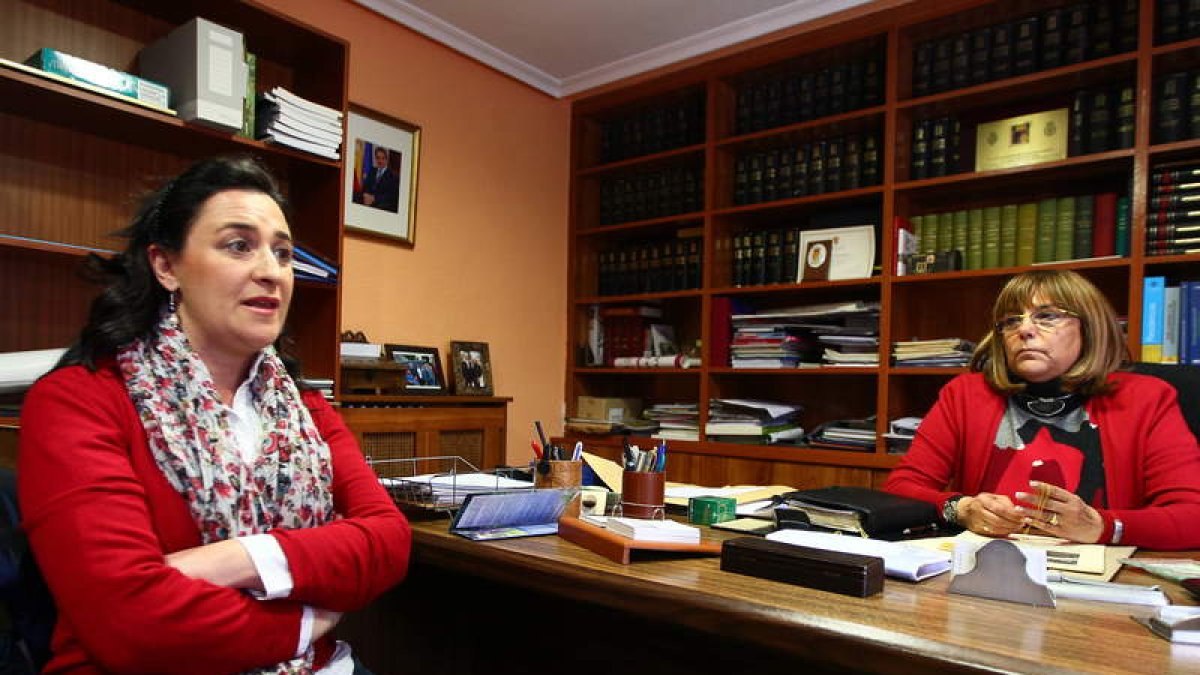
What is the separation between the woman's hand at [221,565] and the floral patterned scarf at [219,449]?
0.27 feet

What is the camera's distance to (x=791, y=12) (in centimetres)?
327

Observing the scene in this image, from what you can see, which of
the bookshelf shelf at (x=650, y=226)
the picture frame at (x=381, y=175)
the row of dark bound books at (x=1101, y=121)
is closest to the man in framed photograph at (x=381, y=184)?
the picture frame at (x=381, y=175)

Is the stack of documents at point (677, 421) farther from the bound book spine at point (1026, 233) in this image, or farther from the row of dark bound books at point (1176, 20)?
the row of dark bound books at point (1176, 20)

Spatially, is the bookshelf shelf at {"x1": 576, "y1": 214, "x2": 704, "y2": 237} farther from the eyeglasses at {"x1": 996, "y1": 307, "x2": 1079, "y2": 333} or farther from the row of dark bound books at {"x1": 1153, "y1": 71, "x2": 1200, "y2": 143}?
the eyeglasses at {"x1": 996, "y1": 307, "x2": 1079, "y2": 333}

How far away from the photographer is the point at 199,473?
1019 millimetres

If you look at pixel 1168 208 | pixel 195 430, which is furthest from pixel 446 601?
pixel 1168 208

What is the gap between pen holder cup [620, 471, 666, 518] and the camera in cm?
129

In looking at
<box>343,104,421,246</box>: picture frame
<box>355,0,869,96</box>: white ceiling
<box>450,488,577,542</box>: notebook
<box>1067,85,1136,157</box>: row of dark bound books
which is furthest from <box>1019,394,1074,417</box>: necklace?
<box>343,104,421,246</box>: picture frame

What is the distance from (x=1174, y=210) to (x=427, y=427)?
265 centimetres

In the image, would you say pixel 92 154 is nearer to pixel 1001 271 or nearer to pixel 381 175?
pixel 381 175

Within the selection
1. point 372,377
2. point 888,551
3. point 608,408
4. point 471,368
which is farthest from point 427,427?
point 888,551

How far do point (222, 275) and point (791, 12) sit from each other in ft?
9.37

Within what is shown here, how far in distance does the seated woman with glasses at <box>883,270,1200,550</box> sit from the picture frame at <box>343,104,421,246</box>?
7.39ft

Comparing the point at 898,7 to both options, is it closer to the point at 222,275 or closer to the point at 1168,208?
the point at 1168,208
